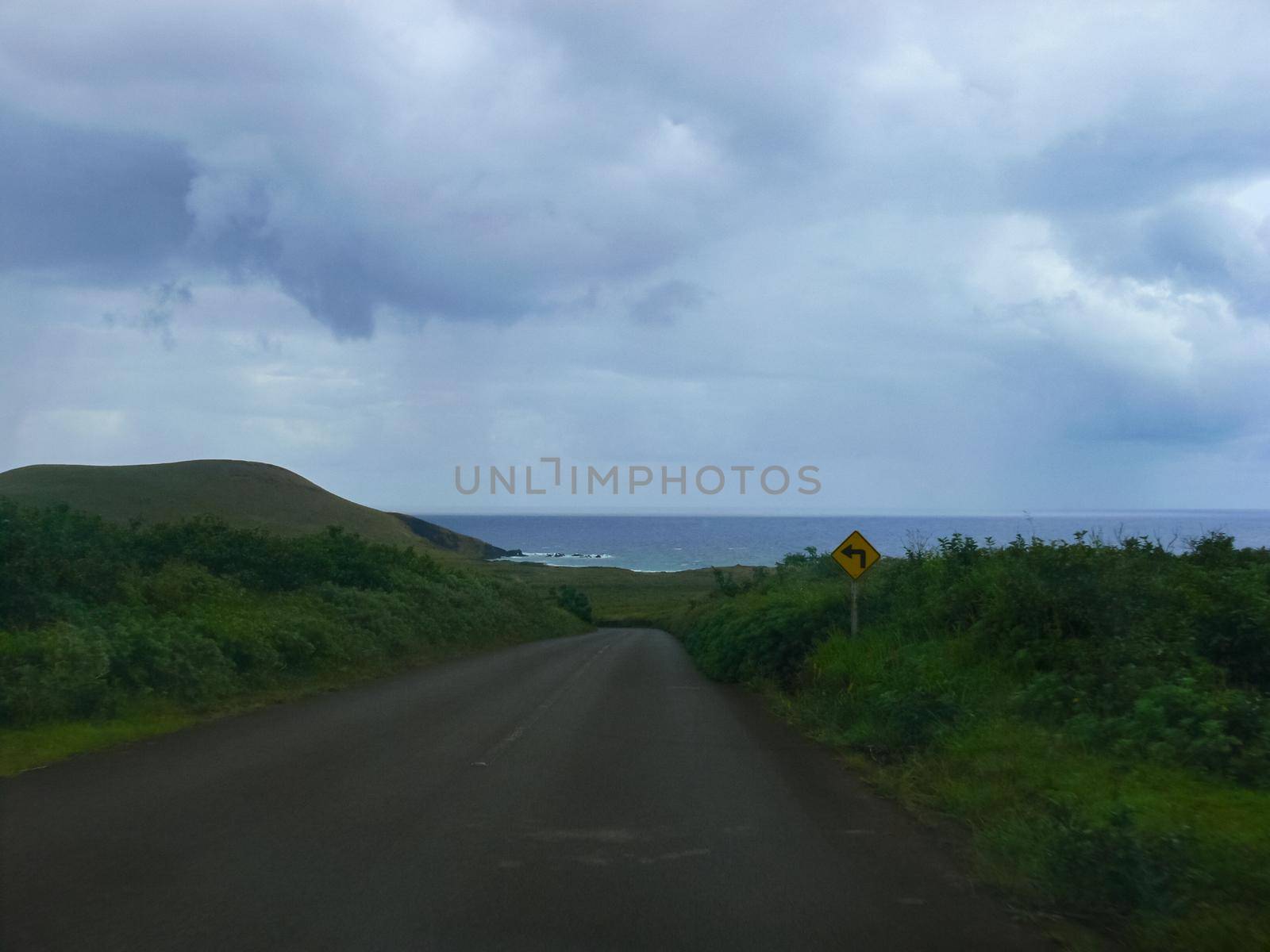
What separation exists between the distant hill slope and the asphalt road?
41601 millimetres

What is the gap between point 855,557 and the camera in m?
18.8

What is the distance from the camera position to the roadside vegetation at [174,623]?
13062 millimetres

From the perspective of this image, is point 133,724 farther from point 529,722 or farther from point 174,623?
point 529,722

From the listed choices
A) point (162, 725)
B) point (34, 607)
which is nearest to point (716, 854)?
point (162, 725)

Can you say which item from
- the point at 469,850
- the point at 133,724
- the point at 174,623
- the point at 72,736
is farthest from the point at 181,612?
the point at 469,850

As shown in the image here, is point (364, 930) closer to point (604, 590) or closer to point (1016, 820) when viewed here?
point (1016, 820)

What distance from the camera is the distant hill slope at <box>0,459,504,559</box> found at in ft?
183

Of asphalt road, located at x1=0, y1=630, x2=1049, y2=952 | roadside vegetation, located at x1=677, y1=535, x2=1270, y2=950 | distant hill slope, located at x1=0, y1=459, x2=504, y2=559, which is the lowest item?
asphalt road, located at x1=0, y1=630, x2=1049, y2=952

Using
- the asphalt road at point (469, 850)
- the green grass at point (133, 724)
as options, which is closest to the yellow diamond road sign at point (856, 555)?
the asphalt road at point (469, 850)

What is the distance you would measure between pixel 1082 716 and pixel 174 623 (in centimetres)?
1439

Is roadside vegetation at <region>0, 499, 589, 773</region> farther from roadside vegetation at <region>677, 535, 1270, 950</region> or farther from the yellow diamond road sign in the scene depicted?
the yellow diamond road sign

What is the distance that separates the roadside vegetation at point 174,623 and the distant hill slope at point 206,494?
924 inches

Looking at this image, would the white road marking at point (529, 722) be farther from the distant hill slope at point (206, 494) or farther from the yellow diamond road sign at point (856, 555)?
the distant hill slope at point (206, 494)

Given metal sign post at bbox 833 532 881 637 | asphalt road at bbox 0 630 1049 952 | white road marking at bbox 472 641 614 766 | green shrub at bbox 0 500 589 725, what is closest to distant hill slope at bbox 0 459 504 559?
green shrub at bbox 0 500 589 725
